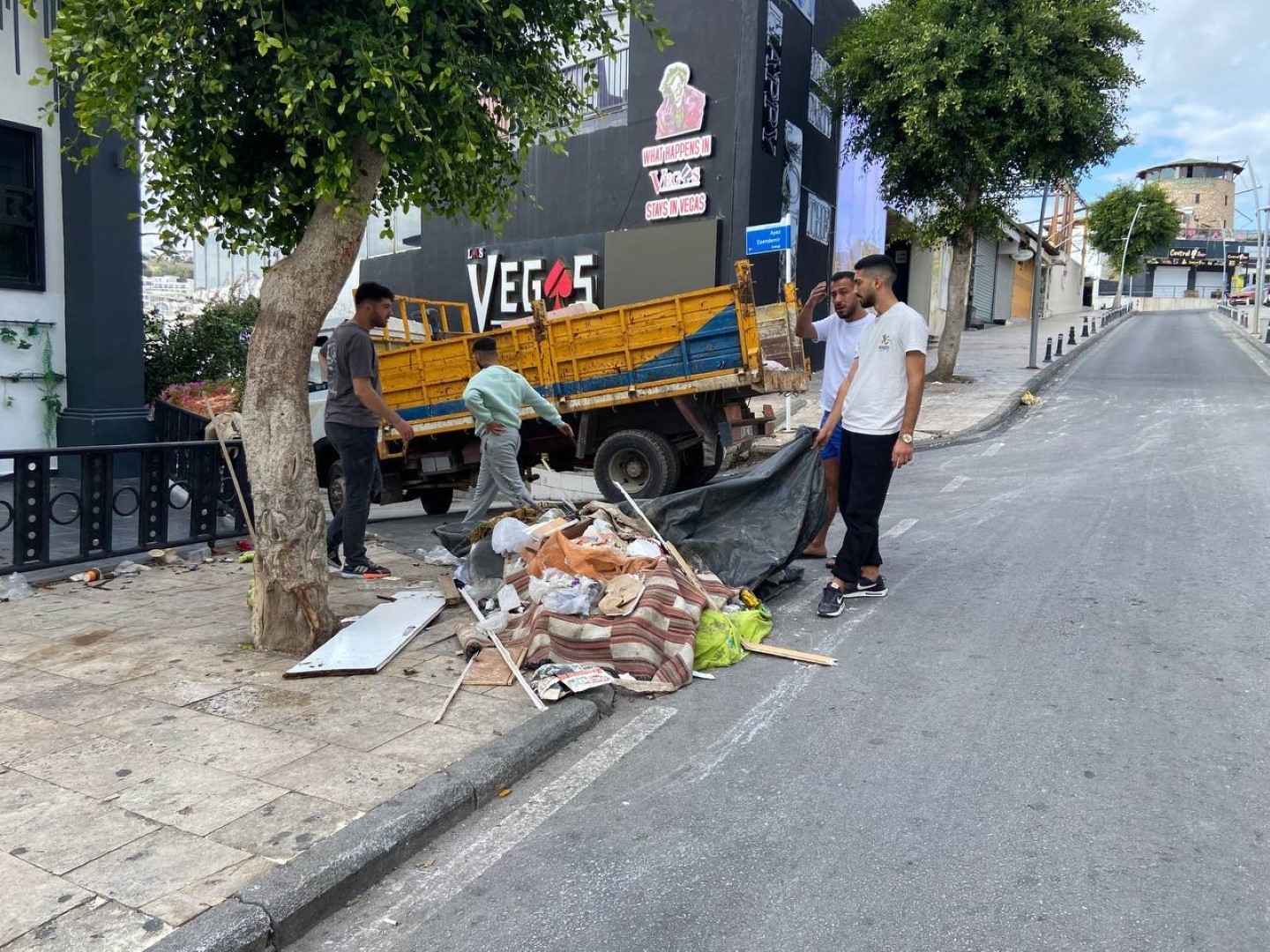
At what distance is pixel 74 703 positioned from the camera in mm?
4086

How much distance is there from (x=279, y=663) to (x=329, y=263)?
Result: 2076 mm

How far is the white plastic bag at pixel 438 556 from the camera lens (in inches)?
283

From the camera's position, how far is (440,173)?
5.05 meters

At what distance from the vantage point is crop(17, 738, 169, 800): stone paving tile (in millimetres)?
3293

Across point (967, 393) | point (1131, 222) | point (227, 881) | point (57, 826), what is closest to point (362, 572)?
point (57, 826)

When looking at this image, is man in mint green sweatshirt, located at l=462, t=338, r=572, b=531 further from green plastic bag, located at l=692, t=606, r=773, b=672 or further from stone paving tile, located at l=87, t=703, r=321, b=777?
stone paving tile, located at l=87, t=703, r=321, b=777

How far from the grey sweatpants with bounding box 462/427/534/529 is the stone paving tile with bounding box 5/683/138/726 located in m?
3.25

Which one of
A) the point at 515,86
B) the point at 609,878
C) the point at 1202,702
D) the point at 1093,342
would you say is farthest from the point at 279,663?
the point at 1093,342

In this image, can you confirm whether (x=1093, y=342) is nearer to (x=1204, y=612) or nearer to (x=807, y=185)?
(x=807, y=185)

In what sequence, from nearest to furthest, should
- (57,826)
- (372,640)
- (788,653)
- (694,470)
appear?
(57,826) → (788,653) → (372,640) → (694,470)

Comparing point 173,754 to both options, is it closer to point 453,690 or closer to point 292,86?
point 453,690

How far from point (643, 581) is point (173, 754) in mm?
2248

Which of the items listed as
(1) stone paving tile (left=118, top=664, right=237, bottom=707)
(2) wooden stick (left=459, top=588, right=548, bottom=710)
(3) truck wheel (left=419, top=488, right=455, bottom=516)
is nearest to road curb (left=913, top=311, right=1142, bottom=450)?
(3) truck wheel (left=419, top=488, right=455, bottom=516)

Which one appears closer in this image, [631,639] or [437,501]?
[631,639]
